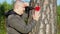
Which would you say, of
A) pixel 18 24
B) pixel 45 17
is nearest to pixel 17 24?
pixel 18 24

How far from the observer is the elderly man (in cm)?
470

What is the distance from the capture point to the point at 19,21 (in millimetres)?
4699

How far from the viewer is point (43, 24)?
5.25m

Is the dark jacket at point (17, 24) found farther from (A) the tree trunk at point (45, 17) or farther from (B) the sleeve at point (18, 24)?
(A) the tree trunk at point (45, 17)

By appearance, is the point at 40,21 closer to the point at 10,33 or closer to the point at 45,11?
the point at 45,11

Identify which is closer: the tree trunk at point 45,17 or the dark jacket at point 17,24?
the dark jacket at point 17,24

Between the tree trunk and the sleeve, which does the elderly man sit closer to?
the sleeve

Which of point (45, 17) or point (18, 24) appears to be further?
point (45, 17)

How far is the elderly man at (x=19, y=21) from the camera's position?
185 inches

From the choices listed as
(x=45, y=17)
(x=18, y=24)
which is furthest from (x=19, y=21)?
(x=45, y=17)

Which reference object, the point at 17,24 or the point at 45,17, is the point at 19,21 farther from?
the point at 45,17

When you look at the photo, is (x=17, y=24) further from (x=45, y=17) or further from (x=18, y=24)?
(x=45, y=17)

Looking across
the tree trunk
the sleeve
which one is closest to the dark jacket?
the sleeve

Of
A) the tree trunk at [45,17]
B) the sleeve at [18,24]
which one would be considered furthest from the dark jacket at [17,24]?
the tree trunk at [45,17]
